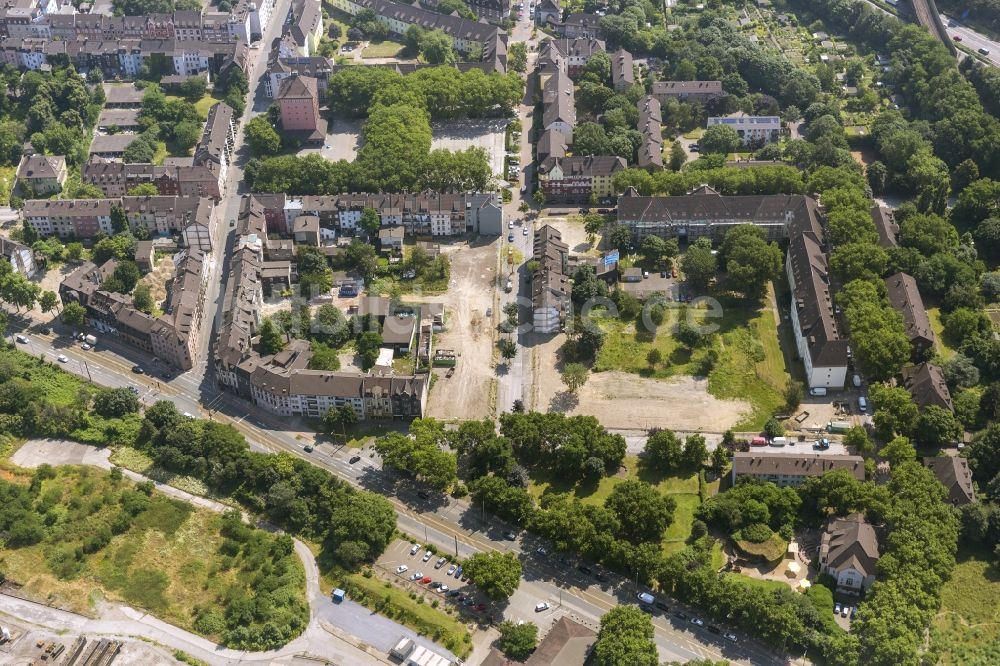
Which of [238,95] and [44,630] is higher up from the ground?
[238,95]

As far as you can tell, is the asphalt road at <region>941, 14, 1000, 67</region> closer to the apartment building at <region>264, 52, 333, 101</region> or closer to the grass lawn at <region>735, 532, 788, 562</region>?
the apartment building at <region>264, 52, 333, 101</region>

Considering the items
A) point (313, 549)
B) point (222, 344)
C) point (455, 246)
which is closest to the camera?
point (313, 549)

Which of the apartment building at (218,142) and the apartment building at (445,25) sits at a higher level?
the apartment building at (445,25)

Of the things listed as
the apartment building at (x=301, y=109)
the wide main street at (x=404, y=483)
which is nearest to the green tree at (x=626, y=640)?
the wide main street at (x=404, y=483)

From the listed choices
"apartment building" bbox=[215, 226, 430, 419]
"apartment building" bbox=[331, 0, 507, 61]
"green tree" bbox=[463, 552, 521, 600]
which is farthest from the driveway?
"apartment building" bbox=[331, 0, 507, 61]

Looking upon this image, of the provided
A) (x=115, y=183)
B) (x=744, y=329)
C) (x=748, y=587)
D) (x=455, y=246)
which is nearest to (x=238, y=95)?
(x=115, y=183)

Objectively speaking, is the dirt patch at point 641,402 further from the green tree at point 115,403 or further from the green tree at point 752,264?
the green tree at point 115,403

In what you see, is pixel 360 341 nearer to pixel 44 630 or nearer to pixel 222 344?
pixel 222 344
